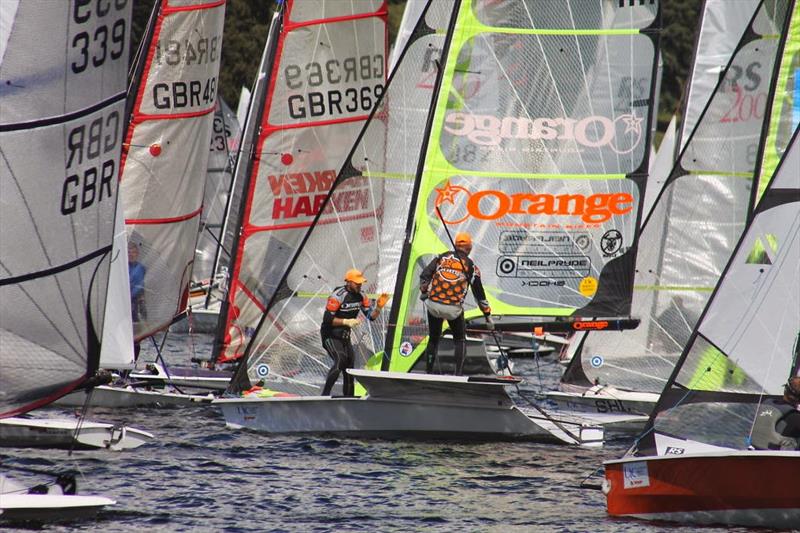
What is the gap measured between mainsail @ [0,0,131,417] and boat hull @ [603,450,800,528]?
4.22 m

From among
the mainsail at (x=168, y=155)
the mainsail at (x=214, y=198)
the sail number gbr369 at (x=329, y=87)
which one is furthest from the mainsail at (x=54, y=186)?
the mainsail at (x=214, y=198)

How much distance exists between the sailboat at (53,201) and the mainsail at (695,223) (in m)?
9.31

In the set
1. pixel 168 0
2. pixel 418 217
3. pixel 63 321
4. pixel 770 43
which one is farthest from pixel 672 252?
pixel 63 321

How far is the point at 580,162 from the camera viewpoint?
1795 cm

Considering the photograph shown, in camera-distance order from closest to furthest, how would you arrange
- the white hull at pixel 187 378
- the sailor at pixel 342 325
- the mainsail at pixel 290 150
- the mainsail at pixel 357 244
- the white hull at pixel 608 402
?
the sailor at pixel 342 325, the mainsail at pixel 357 244, the white hull at pixel 608 402, the white hull at pixel 187 378, the mainsail at pixel 290 150

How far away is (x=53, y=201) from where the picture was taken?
39.1ft

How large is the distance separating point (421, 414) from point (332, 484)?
7.87 feet

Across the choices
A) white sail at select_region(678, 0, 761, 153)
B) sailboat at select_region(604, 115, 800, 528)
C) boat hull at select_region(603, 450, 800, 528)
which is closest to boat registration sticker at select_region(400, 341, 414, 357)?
sailboat at select_region(604, 115, 800, 528)

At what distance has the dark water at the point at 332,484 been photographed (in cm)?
1281

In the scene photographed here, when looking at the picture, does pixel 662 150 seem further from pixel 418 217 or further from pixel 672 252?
pixel 418 217

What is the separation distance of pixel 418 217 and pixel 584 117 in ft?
7.07

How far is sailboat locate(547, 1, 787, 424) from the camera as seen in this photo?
20.1 metres

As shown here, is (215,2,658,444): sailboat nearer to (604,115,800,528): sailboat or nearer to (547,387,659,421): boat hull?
(547,387,659,421): boat hull

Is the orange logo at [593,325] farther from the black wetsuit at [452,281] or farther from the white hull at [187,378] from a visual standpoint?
the white hull at [187,378]
